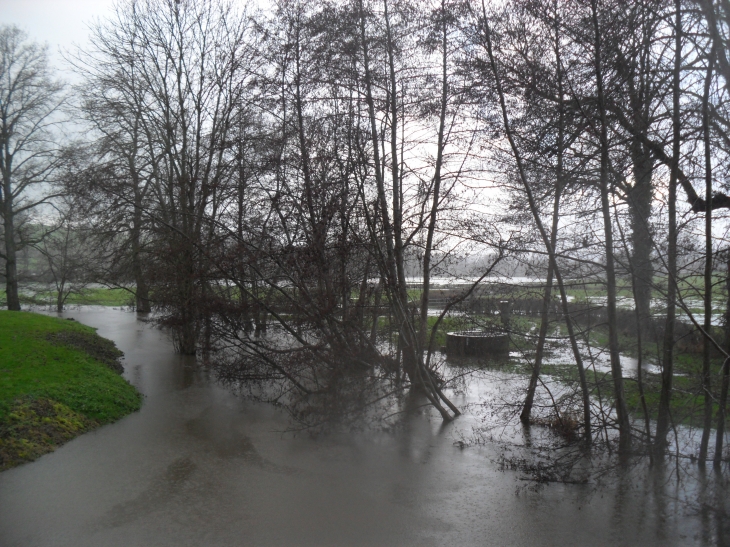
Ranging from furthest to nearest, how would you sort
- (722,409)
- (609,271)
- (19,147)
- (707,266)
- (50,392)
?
(19,147), (50,392), (609,271), (707,266), (722,409)

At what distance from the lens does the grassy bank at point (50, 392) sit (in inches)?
288

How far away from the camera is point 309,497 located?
20.1 ft

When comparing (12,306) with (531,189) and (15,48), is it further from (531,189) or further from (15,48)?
(531,189)

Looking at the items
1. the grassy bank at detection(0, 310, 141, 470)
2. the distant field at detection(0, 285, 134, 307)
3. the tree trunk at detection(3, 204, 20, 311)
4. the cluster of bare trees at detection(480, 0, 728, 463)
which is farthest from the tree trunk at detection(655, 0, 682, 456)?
the tree trunk at detection(3, 204, 20, 311)

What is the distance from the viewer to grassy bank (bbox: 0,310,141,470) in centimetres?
731

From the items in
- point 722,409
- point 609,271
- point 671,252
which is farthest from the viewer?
point 609,271

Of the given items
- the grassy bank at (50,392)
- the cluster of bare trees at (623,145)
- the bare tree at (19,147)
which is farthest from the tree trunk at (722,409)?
the bare tree at (19,147)

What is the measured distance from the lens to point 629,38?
6.64 metres

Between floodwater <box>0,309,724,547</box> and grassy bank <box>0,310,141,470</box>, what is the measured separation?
1.11 feet

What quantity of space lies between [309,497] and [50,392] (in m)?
4.91

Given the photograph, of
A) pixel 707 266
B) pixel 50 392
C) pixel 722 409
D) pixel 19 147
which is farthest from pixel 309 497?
pixel 19 147

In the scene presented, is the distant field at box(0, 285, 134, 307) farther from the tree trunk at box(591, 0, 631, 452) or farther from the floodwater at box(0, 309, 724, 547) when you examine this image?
the tree trunk at box(591, 0, 631, 452)

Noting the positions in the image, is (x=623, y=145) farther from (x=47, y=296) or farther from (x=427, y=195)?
(x=47, y=296)

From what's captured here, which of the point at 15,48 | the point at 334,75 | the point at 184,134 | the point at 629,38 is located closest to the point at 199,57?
the point at 184,134
